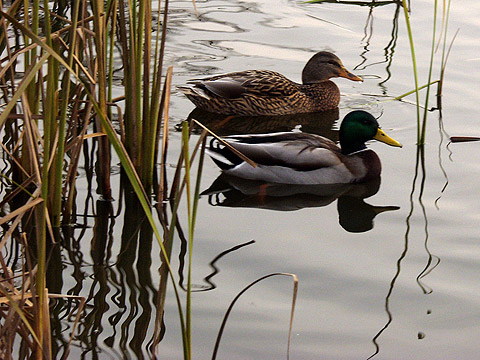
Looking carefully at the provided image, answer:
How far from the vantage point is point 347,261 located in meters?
4.82

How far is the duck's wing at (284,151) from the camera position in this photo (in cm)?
620

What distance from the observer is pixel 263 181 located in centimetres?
623

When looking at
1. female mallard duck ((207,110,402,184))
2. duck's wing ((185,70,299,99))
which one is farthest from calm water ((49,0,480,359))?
duck's wing ((185,70,299,99))

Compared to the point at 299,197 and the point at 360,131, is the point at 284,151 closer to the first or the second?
the point at 299,197

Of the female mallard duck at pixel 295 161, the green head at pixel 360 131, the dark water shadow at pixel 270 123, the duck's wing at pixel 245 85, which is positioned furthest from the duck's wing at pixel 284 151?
the duck's wing at pixel 245 85

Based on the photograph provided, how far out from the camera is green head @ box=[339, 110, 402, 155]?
6.47 m

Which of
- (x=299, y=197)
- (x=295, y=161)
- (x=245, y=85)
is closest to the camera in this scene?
(x=299, y=197)

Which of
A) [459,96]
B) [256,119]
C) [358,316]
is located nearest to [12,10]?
[358,316]

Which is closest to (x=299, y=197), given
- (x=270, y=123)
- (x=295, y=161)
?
(x=295, y=161)

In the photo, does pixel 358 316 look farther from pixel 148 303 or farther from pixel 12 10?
pixel 12 10

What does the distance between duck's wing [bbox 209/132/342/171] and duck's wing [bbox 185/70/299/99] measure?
1.20 meters

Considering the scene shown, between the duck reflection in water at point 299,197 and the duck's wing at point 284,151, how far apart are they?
149 mm

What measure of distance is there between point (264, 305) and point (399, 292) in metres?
0.72

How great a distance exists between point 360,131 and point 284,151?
2.08 feet
